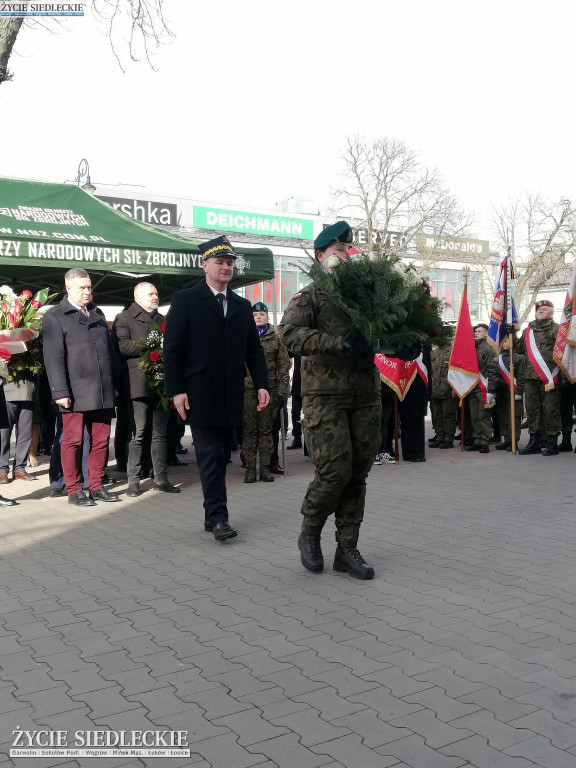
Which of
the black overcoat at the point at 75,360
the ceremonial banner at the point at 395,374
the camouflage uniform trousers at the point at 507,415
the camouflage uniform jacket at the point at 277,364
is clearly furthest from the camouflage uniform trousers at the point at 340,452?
the camouflage uniform trousers at the point at 507,415

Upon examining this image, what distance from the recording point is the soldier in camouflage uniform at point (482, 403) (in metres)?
12.0

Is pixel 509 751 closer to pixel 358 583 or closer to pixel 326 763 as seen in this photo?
pixel 326 763

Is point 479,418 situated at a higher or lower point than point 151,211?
lower

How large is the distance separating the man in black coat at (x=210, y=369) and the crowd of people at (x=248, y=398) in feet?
0.04

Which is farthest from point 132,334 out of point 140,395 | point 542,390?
point 542,390

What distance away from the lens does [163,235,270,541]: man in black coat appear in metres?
6.03

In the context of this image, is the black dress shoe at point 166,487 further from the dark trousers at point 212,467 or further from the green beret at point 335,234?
the green beret at point 335,234

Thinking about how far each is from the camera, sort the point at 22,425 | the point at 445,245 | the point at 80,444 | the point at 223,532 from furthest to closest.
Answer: the point at 445,245, the point at 22,425, the point at 80,444, the point at 223,532

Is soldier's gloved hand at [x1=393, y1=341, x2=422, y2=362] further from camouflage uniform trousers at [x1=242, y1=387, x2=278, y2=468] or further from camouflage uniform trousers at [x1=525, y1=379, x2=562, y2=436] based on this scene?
camouflage uniform trousers at [x1=525, y1=379, x2=562, y2=436]

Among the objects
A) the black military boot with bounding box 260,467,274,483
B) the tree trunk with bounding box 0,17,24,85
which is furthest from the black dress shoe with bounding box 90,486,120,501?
the tree trunk with bounding box 0,17,24,85

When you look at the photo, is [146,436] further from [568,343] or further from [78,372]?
[568,343]

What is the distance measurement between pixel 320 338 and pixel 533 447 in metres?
7.79

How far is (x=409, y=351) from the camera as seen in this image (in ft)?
16.6

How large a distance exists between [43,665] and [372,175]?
39443mm
